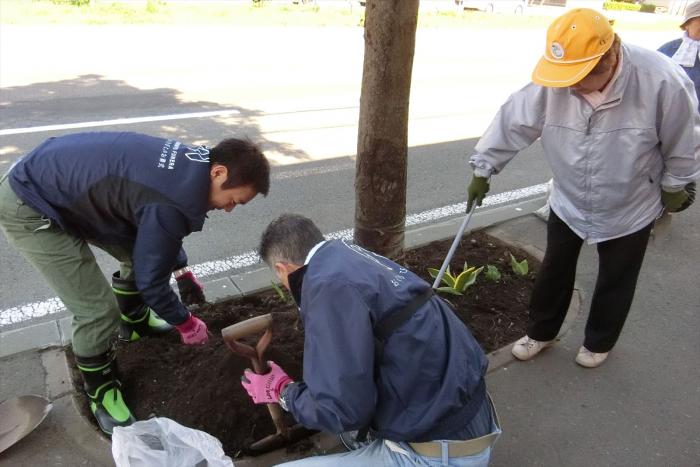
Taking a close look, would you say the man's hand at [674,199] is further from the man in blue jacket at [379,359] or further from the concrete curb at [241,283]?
the concrete curb at [241,283]

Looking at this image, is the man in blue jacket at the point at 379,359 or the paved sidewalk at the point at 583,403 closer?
the man in blue jacket at the point at 379,359

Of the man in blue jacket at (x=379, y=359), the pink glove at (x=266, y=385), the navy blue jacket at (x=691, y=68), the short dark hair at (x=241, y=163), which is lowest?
the pink glove at (x=266, y=385)

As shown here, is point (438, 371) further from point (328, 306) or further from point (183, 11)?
point (183, 11)

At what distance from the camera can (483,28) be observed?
17438 millimetres

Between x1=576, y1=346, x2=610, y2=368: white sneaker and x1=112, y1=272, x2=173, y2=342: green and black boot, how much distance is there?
2296 millimetres

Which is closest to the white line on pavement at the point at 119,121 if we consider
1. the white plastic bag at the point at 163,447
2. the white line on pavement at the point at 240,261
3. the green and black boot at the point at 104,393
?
the white line on pavement at the point at 240,261

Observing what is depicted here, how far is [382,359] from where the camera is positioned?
1.74 meters

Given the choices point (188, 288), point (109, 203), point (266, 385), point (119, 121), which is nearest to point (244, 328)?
point (266, 385)

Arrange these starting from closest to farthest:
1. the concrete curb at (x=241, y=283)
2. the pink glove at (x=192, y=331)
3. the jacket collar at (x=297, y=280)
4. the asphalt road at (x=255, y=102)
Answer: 1. the jacket collar at (x=297, y=280)
2. the pink glove at (x=192, y=331)
3. the concrete curb at (x=241, y=283)
4. the asphalt road at (x=255, y=102)

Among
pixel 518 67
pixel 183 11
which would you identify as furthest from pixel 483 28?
pixel 183 11

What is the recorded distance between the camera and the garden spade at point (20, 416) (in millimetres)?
2441

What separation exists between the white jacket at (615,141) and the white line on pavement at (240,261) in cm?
196

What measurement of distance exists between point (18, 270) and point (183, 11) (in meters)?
12.1

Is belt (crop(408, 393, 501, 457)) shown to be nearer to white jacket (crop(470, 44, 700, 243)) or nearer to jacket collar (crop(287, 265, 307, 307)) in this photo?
jacket collar (crop(287, 265, 307, 307))
